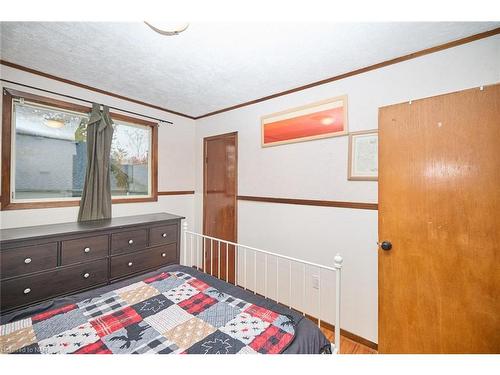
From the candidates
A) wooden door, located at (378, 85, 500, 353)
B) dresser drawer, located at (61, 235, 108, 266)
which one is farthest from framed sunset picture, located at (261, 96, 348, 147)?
dresser drawer, located at (61, 235, 108, 266)

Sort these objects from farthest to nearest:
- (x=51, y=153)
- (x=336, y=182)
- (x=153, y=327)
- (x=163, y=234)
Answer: (x=163, y=234) → (x=51, y=153) → (x=336, y=182) → (x=153, y=327)

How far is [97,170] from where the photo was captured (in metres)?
2.51

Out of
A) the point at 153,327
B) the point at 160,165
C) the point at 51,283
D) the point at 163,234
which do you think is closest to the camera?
the point at 153,327

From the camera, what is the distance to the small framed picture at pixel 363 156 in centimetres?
194

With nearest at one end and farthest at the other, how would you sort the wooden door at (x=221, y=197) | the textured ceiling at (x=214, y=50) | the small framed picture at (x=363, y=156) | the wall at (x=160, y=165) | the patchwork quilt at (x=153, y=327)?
the patchwork quilt at (x=153, y=327), the textured ceiling at (x=214, y=50), the small framed picture at (x=363, y=156), the wall at (x=160, y=165), the wooden door at (x=221, y=197)

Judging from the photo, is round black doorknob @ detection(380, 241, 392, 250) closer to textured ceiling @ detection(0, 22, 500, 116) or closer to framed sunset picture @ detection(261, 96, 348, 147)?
framed sunset picture @ detection(261, 96, 348, 147)

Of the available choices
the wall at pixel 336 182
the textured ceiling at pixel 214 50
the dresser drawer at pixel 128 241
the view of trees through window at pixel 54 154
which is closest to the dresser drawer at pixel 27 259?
the dresser drawer at pixel 128 241

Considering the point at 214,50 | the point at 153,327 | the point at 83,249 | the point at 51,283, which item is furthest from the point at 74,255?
the point at 214,50

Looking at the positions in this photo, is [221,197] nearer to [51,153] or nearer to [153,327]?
[51,153]

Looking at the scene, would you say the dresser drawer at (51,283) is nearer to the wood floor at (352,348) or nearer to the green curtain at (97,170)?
the green curtain at (97,170)

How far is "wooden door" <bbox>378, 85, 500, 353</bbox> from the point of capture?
137 cm

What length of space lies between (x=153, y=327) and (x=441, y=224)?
75.0 inches

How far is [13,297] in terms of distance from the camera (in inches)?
68.1
